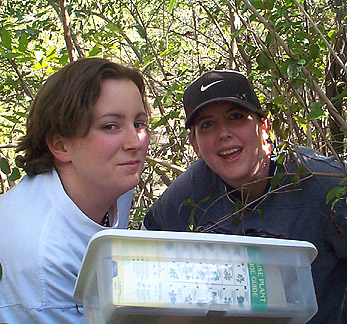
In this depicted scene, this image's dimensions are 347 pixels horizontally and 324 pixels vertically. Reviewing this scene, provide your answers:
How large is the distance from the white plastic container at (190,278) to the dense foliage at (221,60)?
2.27ft

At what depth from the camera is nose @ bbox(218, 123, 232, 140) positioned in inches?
81.7

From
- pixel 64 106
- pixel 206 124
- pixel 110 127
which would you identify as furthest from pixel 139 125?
pixel 206 124

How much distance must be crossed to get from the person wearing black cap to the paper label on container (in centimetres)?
91

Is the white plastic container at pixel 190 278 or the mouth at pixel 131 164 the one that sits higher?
the mouth at pixel 131 164

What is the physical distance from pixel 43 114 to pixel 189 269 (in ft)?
3.73

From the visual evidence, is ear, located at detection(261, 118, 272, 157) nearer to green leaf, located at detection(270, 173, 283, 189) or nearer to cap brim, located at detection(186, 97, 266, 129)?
cap brim, located at detection(186, 97, 266, 129)

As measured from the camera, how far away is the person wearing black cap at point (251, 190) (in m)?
1.96

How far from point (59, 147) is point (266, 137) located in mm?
813

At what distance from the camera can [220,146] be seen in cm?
208

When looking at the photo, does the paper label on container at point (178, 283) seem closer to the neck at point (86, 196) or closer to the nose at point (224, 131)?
the neck at point (86, 196)

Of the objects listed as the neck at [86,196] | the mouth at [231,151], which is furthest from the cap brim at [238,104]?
the neck at [86,196]

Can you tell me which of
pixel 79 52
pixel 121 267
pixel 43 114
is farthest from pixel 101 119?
pixel 79 52

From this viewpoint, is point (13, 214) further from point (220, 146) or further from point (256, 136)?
point (256, 136)

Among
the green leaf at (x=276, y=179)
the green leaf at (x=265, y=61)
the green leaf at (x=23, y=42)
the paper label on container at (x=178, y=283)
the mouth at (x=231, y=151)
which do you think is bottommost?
the paper label on container at (x=178, y=283)
